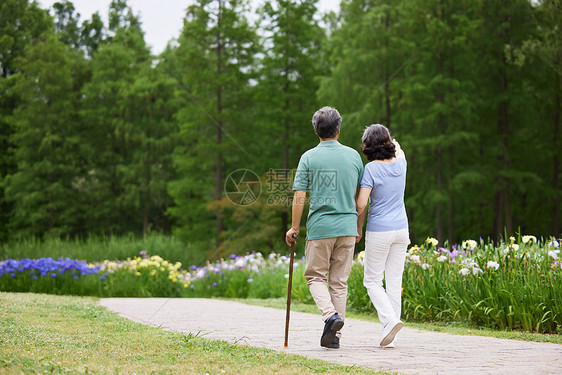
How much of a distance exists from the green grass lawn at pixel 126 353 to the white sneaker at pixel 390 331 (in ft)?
2.86

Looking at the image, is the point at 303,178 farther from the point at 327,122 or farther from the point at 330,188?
the point at 327,122

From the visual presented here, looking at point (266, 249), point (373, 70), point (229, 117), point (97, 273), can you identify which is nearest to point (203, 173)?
point (229, 117)

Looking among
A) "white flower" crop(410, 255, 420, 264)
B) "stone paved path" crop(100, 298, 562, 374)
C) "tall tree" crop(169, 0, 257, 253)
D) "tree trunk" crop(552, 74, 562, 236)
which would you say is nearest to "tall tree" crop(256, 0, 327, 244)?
"tall tree" crop(169, 0, 257, 253)

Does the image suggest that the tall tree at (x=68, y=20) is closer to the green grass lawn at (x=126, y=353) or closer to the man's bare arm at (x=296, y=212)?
the green grass lawn at (x=126, y=353)

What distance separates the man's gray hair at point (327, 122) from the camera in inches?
185

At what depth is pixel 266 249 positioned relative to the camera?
775 inches

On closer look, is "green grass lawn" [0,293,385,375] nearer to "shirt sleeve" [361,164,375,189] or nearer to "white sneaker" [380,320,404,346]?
"white sneaker" [380,320,404,346]

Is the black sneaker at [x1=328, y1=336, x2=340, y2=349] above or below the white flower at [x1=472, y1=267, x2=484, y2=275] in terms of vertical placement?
below

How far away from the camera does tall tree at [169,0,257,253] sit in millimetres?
21703

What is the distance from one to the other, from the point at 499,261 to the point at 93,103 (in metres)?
27.4

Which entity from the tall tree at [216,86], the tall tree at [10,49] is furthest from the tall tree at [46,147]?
the tall tree at [216,86]

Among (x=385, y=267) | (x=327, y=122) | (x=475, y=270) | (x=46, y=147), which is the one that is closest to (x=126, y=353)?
(x=385, y=267)

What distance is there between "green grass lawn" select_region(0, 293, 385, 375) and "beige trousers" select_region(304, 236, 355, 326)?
0.68 meters

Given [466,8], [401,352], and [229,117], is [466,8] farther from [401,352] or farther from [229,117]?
[401,352]
